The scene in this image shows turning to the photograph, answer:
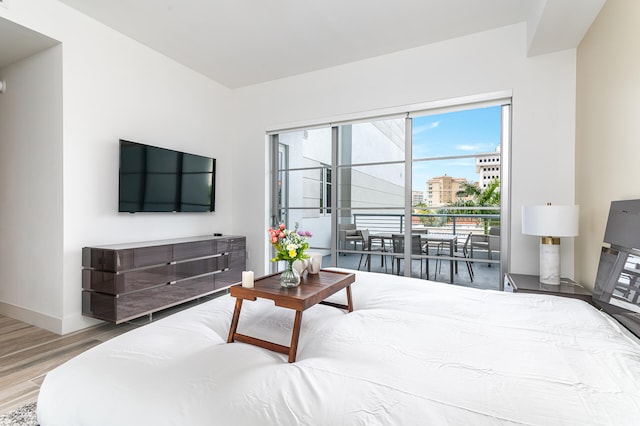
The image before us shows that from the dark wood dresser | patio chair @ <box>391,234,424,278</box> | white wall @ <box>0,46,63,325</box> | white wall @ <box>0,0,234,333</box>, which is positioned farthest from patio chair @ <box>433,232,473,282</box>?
white wall @ <box>0,46,63,325</box>

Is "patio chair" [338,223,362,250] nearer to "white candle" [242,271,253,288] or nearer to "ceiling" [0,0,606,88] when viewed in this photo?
"ceiling" [0,0,606,88]

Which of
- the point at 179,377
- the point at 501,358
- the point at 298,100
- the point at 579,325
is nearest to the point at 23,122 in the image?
the point at 298,100

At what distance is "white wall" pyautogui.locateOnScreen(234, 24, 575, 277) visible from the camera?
2.81 meters

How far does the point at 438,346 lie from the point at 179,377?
3.00 ft

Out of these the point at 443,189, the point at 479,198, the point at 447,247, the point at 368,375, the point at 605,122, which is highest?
the point at 605,122

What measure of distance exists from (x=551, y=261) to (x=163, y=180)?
3.91m

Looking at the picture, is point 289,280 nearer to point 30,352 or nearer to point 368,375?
point 368,375

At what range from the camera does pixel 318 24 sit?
3.04m

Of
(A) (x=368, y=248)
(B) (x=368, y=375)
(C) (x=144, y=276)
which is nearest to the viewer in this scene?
(B) (x=368, y=375)

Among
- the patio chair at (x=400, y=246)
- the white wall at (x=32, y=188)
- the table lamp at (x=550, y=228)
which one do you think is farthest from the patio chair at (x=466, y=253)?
the white wall at (x=32, y=188)

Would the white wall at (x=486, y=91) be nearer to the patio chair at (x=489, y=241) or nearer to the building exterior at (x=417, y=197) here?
the patio chair at (x=489, y=241)

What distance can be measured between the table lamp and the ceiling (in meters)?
1.47

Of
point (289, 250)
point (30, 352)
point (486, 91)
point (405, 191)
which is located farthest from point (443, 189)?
point (30, 352)

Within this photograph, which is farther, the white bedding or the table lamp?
the table lamp
